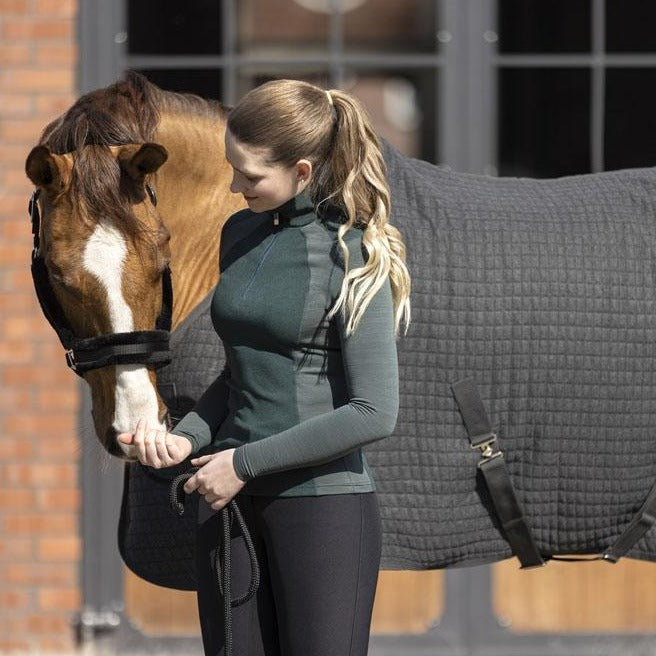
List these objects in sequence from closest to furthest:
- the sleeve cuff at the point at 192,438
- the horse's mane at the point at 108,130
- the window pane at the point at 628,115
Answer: the sleeve cuff at the point at 192,438 < the horse's mane at the point at 108,130 < the window pane at the point at 628,115

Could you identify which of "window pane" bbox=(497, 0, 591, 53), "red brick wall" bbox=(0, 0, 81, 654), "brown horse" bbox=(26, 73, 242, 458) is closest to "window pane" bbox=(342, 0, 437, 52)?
"window pane" bbox=(497, 0, 591, 53)

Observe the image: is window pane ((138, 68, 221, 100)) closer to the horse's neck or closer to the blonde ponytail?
the horse's neck

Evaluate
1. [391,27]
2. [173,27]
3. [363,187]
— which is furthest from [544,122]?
[363,187]

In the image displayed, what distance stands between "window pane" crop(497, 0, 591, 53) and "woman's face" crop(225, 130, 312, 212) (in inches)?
99.7

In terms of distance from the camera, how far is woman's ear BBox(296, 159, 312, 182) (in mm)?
1859

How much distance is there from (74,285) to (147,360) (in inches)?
7.0

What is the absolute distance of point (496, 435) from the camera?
95.4 inches

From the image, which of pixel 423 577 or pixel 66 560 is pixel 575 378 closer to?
pixel 423 577

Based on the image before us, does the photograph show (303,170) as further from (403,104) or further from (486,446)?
(403,104)

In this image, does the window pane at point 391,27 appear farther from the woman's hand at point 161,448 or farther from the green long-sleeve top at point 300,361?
the woman's hand at point 161,448

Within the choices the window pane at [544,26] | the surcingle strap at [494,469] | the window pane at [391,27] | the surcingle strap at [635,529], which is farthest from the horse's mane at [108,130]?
the window pane at [544,26]

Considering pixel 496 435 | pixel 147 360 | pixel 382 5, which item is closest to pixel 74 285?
pixel 147 360

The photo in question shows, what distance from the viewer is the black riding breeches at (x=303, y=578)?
1868 millimetres

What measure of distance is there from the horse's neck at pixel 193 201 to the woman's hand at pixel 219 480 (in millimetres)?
570
